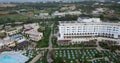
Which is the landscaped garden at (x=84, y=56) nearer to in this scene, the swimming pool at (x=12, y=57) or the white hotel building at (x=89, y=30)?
the swimming pool at (x=12, y=57)

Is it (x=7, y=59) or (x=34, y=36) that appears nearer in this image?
(x=7, y=59)

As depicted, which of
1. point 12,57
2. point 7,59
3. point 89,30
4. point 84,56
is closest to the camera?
point 84,56

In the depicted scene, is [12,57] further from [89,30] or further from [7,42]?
[89,30]

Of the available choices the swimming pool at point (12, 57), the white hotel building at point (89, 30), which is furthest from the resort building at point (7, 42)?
the white hotel building at point (89, 30)

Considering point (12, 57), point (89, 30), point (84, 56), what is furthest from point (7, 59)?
point (89, 30)

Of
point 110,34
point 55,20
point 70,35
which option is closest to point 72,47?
point 70,35

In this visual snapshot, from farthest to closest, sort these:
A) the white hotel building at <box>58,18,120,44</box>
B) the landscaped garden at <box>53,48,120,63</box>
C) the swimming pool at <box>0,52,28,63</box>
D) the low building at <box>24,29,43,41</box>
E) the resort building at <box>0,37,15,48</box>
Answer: the low building at <box>24,29,43,41</box> < the white hotel building at <box>58,18,120,44</box> < the resort building at <box>0,37,15,48</box> < the swimming pool at <box>0,52,28,63</box> < the landscaped garden at <box>53,48,120,63</box>

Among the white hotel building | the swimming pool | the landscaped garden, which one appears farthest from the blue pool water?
the white hotel building

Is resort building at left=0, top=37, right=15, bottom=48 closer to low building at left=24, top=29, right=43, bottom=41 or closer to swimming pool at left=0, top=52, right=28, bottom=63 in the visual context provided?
swimming pool at left=0, top=52, right=28, bottom=63
